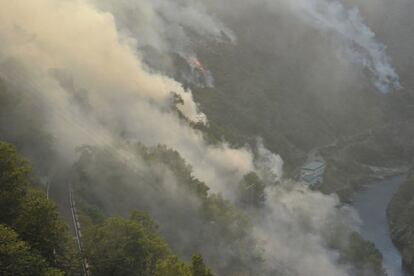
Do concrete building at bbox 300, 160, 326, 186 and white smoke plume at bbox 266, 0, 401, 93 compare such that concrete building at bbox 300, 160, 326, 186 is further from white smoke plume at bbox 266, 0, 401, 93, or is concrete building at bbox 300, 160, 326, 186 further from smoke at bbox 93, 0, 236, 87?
white smoke plume at bbox 266, 0, 401, 93

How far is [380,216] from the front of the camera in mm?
88625

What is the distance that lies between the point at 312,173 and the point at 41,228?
2608 inches

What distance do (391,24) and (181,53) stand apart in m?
85.0

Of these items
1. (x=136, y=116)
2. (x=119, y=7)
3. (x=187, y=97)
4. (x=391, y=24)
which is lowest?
(x=136, y=116)

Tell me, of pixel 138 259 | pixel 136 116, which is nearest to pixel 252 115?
pixel 136 116

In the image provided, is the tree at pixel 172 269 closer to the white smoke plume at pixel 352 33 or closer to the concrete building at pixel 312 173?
the concrete building at pixel 312 173

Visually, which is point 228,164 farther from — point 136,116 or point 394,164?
point 394,164

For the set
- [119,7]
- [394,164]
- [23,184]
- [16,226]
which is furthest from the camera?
[394,164]

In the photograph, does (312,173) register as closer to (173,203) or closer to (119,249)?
(173,203)

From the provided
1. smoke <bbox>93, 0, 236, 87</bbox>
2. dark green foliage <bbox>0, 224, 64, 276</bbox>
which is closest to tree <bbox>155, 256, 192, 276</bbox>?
dark green foliage <bbox>0, 224, 64, 276</bbox>

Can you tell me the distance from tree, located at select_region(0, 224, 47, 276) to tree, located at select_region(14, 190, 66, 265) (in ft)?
8.03

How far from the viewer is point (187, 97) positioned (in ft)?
264

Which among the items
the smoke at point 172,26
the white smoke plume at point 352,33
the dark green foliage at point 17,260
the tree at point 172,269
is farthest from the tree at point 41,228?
the white smoke plume at point 352,33

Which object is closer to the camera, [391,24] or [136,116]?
[136,116]
